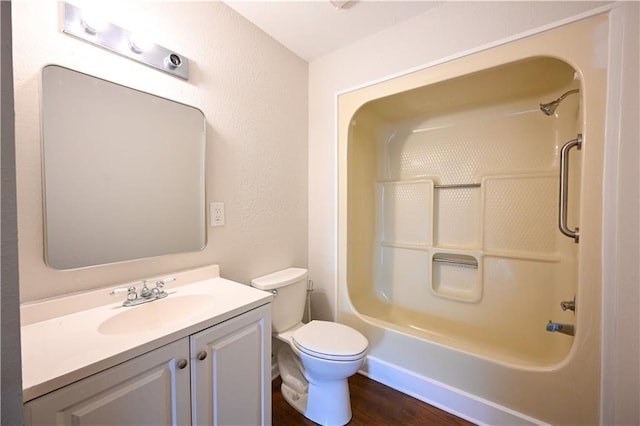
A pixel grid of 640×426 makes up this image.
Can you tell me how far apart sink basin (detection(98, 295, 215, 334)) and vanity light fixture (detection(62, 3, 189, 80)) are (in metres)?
1.10

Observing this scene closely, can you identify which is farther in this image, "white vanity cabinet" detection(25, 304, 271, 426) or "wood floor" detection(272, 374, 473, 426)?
"wood floor" detection(272, 374, 473, 426)

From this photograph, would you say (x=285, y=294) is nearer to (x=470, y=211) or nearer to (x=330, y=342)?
(x=330, y=342)

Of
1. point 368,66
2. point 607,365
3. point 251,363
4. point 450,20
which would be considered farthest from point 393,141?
point 251,363

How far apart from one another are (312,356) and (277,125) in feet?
4.97

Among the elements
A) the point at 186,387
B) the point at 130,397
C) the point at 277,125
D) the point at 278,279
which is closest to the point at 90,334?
the point at 130,397

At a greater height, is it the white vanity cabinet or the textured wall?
the textured wall

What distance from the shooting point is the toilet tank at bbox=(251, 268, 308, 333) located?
1556 millimetres

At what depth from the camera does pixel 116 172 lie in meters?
1.08

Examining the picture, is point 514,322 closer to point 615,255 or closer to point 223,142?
point 615,255

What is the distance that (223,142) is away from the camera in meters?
1.46

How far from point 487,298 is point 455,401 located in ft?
2.51

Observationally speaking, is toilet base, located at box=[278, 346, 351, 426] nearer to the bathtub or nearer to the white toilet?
the white toilet

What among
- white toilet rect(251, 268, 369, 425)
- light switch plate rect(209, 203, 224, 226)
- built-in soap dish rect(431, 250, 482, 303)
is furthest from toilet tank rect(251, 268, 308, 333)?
built-in soap dish rect(431, 250, 482, 303)

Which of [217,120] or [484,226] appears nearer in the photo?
[217,120]
